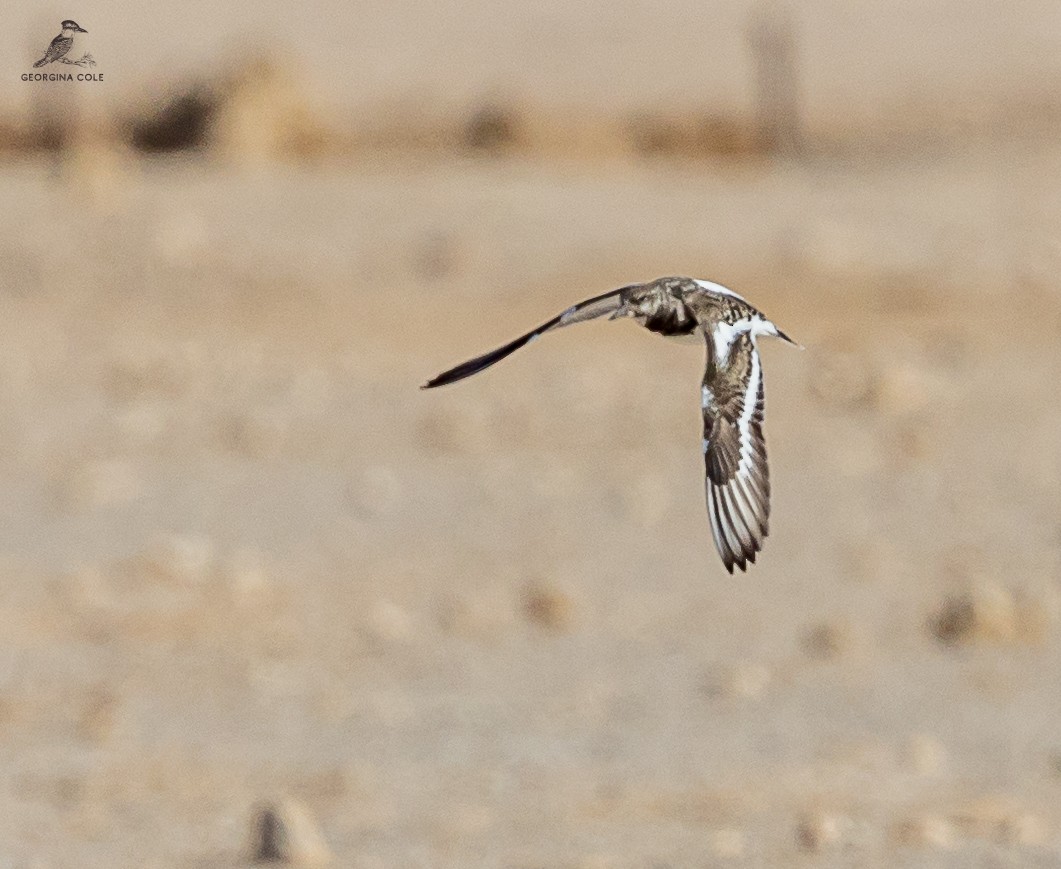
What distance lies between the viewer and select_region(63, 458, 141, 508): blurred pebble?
8.91m

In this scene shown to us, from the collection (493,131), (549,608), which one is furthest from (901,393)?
(493,131)

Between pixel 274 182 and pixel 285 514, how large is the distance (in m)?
6.10

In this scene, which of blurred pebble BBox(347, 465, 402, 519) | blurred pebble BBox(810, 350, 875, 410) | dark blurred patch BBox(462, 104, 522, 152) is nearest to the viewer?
blurred pebble BBox(347, 465, 402, 519)

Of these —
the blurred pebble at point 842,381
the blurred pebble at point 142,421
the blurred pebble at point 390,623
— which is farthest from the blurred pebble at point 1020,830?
the blurred pebble at point 142,421

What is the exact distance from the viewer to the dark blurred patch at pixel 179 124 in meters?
16.2

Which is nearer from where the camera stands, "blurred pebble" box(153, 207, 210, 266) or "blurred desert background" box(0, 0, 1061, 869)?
"blurred desert background" box(0, 0, 1061, 869)

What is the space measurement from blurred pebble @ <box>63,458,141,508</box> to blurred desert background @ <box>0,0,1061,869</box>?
0.02 metres

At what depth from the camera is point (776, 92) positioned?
17750mm

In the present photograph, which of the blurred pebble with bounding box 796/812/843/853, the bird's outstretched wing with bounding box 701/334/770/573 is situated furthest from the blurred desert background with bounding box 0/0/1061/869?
the bird's outstretched wing with bounding box 701/334/770/573

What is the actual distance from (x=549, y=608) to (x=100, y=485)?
2249mm

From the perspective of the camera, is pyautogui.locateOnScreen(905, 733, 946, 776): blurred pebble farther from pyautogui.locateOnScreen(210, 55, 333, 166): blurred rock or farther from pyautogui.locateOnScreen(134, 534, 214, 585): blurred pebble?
pyautogui.locateOnScreen(210, 55, 333, 166): blurred rock

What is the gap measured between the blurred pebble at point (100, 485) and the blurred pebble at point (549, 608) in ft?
6.38

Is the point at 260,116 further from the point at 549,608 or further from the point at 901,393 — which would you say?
the point at 549,608

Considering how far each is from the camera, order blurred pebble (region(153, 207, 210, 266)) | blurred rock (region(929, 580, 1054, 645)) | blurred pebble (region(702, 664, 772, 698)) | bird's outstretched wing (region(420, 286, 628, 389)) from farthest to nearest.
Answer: blurred pebble (region(153, 207, 210, 266))
blurred rock (region(929, 580, 1054, 645))
blurred pebble (region(702, 664, 772, 698))
bird's outstretched wing (region(420, 286, 628, 389))
